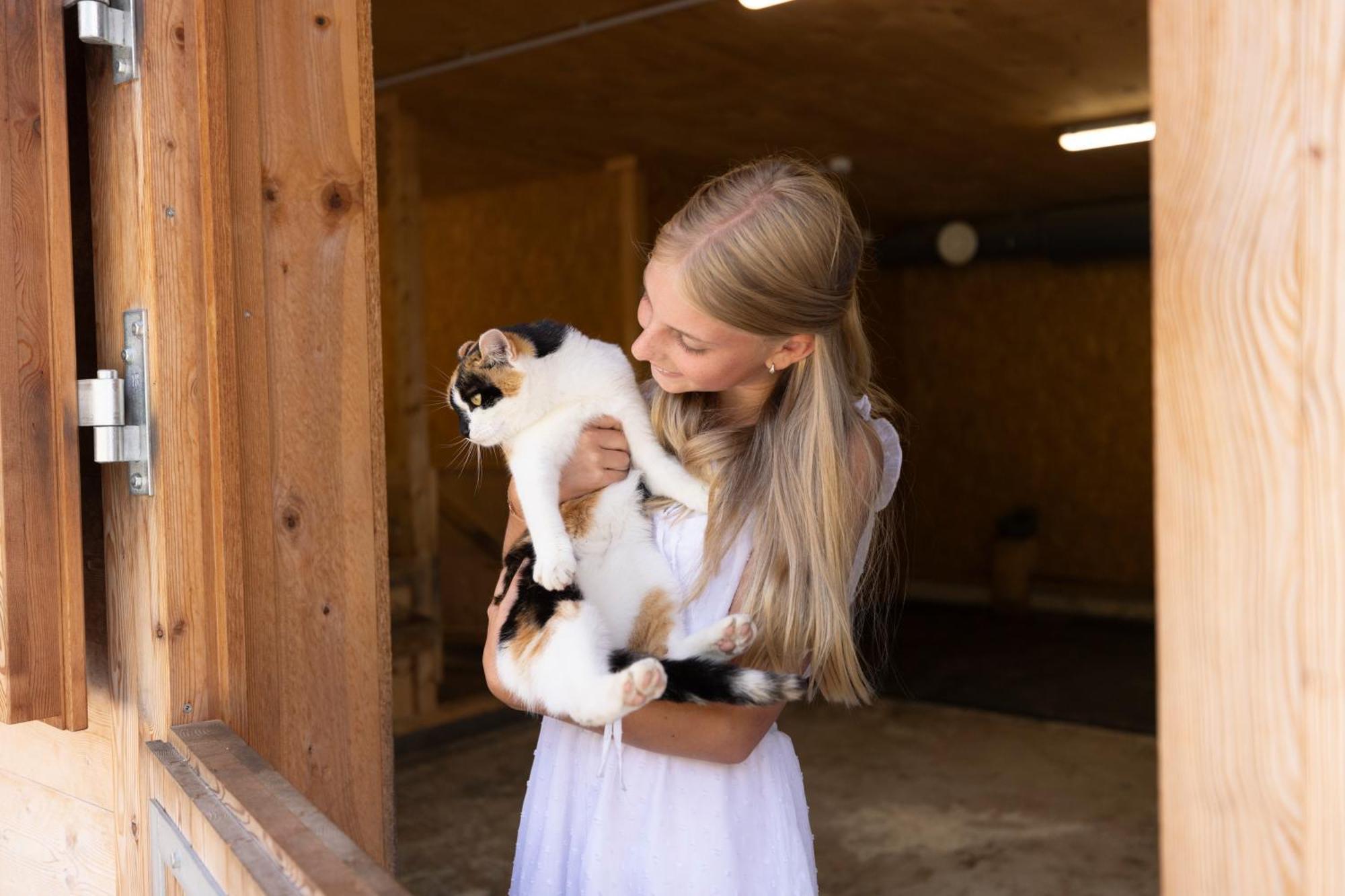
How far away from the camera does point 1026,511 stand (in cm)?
877

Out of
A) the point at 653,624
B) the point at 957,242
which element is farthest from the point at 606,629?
the point at 957,242

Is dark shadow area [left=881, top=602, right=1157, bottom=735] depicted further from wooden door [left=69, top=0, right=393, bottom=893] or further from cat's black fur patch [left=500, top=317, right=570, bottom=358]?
wooden door [left=69, top=0, right=393, bottom=893]

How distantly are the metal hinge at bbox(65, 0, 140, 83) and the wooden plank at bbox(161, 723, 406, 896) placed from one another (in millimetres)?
768

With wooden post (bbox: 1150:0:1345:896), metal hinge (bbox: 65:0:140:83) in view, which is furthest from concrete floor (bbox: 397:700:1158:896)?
wooden post (bbox: 1150:0:1345:896)

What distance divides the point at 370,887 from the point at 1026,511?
850 cm

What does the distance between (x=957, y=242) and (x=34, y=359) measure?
7.91 metres

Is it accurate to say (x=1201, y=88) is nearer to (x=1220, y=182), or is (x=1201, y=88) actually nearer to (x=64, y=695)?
(x=1220, y=182)

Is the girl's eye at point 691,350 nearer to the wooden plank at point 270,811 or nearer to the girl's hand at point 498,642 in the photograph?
the girl's hand at point 498,642

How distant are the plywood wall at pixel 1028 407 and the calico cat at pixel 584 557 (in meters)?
6.86

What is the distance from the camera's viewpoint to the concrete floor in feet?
11.7

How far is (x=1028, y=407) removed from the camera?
350 inches

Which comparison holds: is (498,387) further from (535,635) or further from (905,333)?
(905,333)

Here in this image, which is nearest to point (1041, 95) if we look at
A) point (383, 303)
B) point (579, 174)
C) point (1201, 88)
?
point (579, 174)

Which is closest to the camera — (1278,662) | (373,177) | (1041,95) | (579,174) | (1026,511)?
(1278,662)
